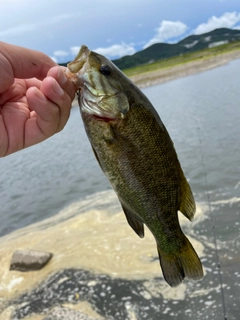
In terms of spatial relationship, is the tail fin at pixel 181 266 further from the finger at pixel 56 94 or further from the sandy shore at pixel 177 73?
the sandy shore at pixel 177 73

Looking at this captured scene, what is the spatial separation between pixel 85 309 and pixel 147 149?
17.1ft

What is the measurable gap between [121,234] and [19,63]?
271 inches

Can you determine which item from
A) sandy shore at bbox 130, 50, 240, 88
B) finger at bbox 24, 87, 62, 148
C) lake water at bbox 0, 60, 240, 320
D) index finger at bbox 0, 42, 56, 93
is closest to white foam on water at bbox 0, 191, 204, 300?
lake water at bbox 0, 60, 240, 320

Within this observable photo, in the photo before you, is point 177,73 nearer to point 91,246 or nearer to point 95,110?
point 91,246

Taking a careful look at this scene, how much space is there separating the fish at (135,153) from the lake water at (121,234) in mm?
3905

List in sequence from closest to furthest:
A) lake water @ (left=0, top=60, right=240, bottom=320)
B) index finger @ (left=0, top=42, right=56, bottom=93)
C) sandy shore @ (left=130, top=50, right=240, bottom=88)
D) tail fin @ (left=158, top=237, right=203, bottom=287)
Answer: tail fin @ (left=158, top=237, right=203, bottom=287) < index finger @ (left=0, top=42, right=56, bottom=93) < lake water @ (left=0, top=60, right=240, bottom=320) < sandy shore @ (left=130, top=50, right=240, bottom=88)

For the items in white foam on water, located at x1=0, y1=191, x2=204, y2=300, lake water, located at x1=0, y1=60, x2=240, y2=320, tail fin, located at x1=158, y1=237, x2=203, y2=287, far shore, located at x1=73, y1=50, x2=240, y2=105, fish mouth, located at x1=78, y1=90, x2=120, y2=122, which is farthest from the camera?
far shore, located at x1=73, y1=50, x2=240, y2=105

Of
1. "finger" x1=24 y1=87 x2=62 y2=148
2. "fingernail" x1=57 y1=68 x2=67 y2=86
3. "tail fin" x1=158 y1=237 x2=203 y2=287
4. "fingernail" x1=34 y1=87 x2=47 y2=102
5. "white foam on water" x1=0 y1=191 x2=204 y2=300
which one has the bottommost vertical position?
"white foam on water" x1=0 y1=191 x2=204 y2=300

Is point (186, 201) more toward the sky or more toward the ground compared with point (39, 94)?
more toward the ground

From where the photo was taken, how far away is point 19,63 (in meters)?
2.81

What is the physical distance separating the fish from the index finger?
39cm

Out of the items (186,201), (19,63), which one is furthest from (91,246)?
(19,63)

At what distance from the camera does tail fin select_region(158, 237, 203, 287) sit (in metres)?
2.65

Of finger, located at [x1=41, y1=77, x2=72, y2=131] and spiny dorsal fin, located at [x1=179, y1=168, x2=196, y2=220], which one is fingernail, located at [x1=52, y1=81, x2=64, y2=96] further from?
spiny dorsal fin, located at [x1=179, y1=168, x2=196, y2=220]
